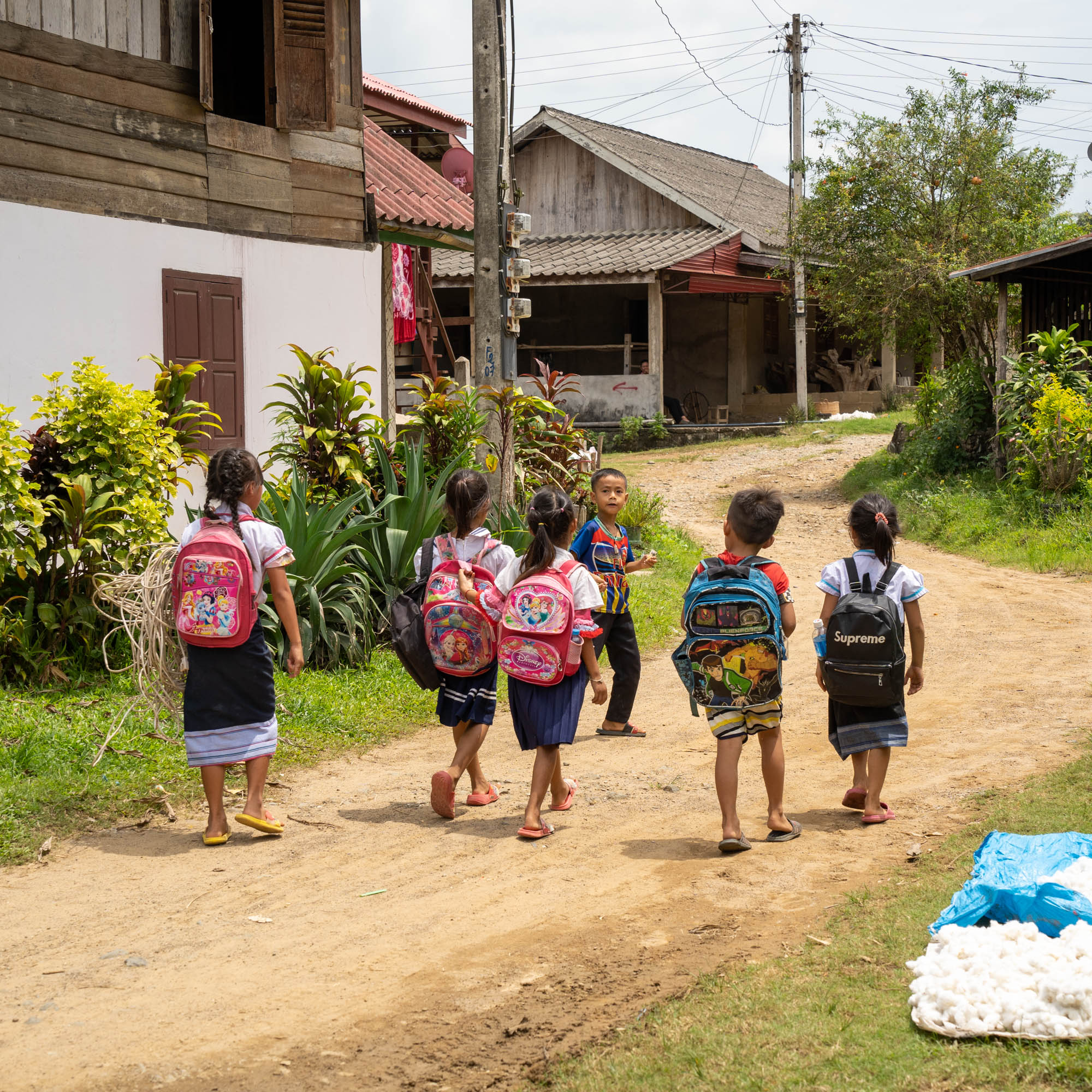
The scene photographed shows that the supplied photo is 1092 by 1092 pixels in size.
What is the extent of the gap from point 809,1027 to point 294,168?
9.05 metres

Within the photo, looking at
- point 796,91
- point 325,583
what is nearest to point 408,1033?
point 325,583

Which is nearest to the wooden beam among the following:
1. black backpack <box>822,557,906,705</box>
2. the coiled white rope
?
the coiled white rope

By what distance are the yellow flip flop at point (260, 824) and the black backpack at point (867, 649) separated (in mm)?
2405

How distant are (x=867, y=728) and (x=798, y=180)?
824 inches

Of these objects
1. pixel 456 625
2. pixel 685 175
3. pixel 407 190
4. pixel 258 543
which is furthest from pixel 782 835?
pixel 685 175

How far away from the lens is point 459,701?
527 centimetres

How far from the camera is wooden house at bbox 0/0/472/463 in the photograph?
8.25 m

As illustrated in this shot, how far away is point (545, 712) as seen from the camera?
5.00 meters

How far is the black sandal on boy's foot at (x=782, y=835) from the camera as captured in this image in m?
4.84

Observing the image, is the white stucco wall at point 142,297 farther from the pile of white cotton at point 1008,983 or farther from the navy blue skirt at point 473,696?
the pile of white cotton at point 1008,983

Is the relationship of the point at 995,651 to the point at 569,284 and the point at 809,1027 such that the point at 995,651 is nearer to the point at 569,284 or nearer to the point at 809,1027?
the point at 809,1027

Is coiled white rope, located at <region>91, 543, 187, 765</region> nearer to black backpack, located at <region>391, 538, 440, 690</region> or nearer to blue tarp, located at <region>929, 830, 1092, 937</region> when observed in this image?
black backpack, located at <region>391, 538, 440, 690</region>

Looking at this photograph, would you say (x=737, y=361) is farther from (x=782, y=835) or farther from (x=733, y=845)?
(x=733, y=845)

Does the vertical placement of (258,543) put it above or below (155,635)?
above
